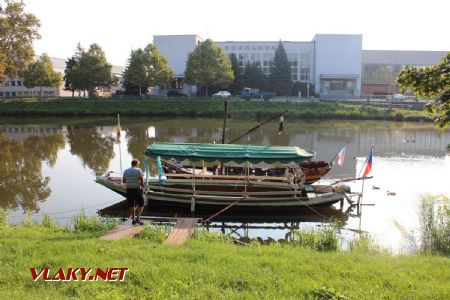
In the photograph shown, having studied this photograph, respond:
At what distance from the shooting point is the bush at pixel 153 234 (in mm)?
10086

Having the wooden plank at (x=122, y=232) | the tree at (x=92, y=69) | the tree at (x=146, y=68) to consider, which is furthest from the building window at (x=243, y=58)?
the wooden plank at (x=122, y=232)

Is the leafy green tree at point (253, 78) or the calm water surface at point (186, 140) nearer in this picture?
the calm water surface at point (186, 140)

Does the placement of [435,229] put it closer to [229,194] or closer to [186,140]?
[229,194]

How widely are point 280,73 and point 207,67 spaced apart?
16439mm

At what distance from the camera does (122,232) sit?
10789mm

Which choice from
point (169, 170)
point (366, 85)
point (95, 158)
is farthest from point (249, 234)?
point (366, 85)

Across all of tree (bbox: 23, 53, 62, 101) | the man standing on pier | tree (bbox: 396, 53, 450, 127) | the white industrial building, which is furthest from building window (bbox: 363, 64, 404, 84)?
tree (bbox: 396, 53, 450, 127)

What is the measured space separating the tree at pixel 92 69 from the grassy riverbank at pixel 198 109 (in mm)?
3769

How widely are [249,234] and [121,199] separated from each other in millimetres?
6668

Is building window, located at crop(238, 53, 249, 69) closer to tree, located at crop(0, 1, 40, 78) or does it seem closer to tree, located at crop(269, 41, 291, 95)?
tree, located at crop(269, 41, 291, 95)

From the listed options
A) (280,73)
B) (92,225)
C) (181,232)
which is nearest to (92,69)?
(280,73)

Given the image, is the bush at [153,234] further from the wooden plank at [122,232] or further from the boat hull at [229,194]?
the boat hull at [229,194]

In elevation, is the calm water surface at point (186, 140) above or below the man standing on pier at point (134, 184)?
below

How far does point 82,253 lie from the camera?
8.35 meters
